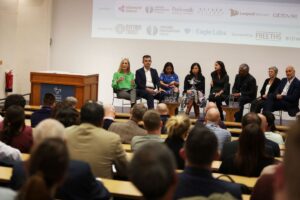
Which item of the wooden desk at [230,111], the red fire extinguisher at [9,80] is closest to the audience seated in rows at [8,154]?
the wooden desk at [230,111]

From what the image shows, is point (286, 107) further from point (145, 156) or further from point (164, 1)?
point (145, 156)

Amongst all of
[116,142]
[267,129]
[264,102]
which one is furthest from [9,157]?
[264,102]

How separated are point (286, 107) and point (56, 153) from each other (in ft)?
23.4

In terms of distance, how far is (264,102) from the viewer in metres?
8.43

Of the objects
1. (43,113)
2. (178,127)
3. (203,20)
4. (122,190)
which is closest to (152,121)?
(178,127)

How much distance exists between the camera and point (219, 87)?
29.3 feet

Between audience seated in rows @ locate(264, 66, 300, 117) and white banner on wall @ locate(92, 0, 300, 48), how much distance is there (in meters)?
1.71

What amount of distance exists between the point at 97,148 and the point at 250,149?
113 centimetres

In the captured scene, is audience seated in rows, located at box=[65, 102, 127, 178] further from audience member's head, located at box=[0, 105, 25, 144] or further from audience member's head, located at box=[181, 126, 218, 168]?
audience member's head, located at box=[181, 126, 218, 168]

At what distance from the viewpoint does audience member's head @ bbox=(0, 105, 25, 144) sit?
12.9 feet

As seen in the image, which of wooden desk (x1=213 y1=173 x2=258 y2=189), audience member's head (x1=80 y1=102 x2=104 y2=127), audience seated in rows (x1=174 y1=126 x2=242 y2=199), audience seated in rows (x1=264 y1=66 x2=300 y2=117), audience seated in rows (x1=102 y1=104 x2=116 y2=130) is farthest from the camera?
audience seated in rows (x1=264 y1=66 x2=300 y2=117)

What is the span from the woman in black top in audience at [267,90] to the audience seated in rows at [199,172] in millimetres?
6441

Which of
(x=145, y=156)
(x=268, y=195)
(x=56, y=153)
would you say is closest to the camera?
(x=145, y=156)

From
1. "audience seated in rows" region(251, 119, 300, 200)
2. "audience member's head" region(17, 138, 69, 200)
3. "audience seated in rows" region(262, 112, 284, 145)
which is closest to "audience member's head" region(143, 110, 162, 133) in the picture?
"audience seated in rows" region(262, 112, 284, 145)
